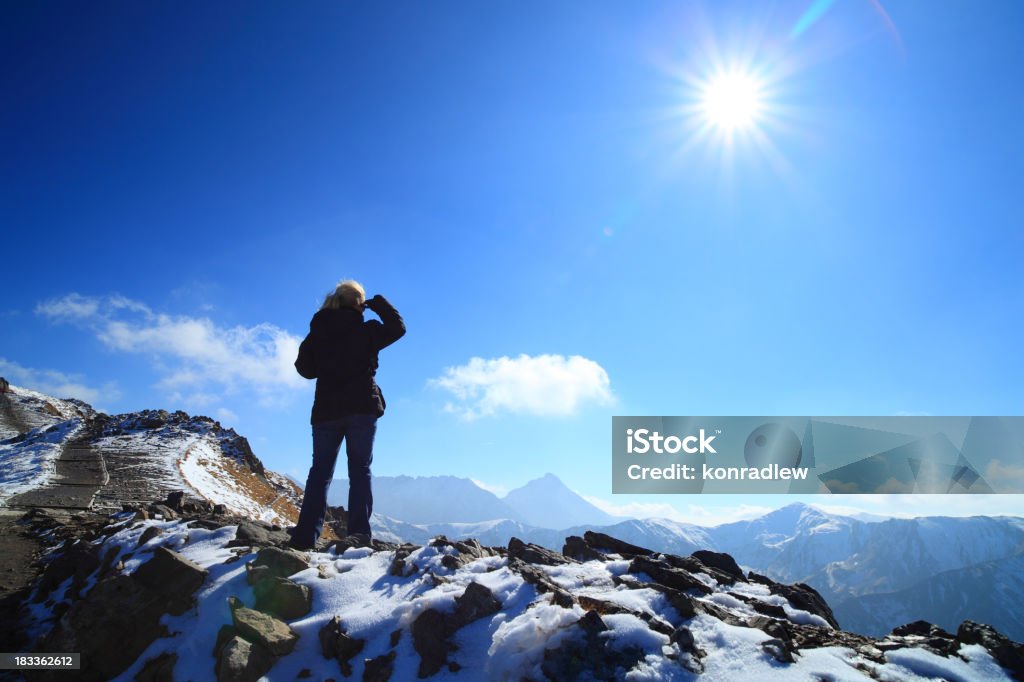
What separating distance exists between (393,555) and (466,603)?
2316 mm

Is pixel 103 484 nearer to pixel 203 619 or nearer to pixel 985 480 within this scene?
pixel 203 619

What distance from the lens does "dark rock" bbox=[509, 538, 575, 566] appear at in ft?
24.2

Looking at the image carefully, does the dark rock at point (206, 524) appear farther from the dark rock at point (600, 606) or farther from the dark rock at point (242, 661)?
the dark rock at point (600, 606)

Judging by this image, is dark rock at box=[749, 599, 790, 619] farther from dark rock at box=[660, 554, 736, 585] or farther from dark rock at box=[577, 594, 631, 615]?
dark rock at box=[577, 594, 631, 615]

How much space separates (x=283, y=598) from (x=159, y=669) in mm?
1527

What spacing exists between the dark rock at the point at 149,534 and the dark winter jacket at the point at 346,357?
333 centimetres

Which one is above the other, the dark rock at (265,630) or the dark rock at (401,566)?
the dark rock at (401,566)

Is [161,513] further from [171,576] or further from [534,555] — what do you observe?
[534,555]

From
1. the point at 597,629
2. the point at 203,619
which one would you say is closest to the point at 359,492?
the point at 203,619

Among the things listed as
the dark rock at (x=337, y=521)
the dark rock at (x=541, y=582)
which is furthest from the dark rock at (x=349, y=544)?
the dark rock at (x=337, y=521)

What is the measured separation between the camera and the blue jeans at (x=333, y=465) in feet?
28.8

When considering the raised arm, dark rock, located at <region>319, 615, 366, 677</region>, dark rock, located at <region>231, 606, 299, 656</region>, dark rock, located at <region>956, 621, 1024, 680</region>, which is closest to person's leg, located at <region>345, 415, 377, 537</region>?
the raised arm

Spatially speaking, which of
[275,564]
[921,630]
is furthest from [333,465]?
[921,630]

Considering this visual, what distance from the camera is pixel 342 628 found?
582 cm
